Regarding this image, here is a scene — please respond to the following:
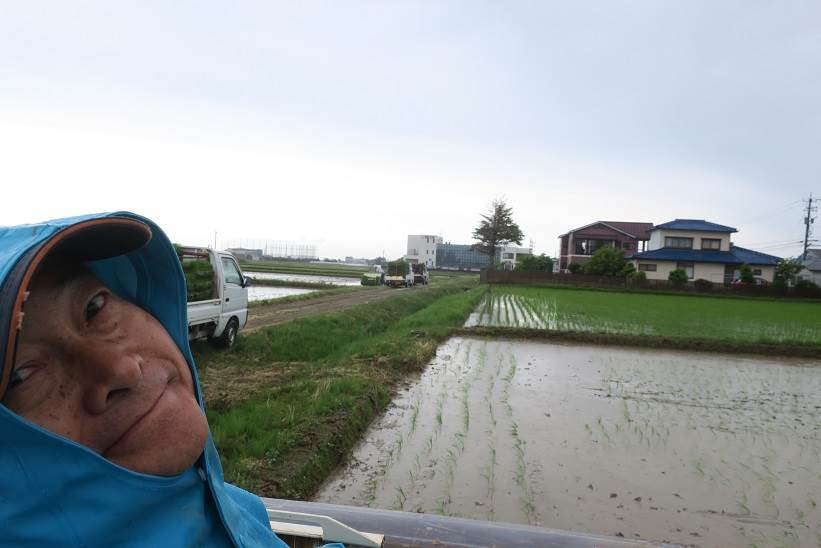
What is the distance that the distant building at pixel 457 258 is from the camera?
11419 cm

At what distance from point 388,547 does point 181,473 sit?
1.34 meters

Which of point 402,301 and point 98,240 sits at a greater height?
point 98,240

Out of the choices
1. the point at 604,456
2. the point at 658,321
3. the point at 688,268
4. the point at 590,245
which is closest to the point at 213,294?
the point at 604,456

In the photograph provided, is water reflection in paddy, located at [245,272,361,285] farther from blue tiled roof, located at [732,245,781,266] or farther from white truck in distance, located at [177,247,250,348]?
blue tiled roof, located at [732,245,781,266]

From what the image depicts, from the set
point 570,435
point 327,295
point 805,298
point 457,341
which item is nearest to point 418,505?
point 570,435

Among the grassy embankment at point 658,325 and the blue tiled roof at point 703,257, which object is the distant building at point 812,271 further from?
the grassy embankment at point 658,325

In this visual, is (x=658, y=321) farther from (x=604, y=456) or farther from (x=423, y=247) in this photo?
(x=423, y=247)

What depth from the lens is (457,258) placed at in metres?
117

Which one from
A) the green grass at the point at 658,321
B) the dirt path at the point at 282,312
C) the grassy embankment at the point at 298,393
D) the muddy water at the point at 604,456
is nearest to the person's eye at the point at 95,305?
the grassy embankment at the point at 298,393

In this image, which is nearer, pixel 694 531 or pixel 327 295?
pixel 694 531

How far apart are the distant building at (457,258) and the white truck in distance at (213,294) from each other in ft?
342

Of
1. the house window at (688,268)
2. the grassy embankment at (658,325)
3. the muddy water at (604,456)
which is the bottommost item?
the muddy water at (604,456)

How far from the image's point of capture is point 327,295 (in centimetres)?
2275

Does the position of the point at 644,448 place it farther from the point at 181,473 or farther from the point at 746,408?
the point at 181,473
